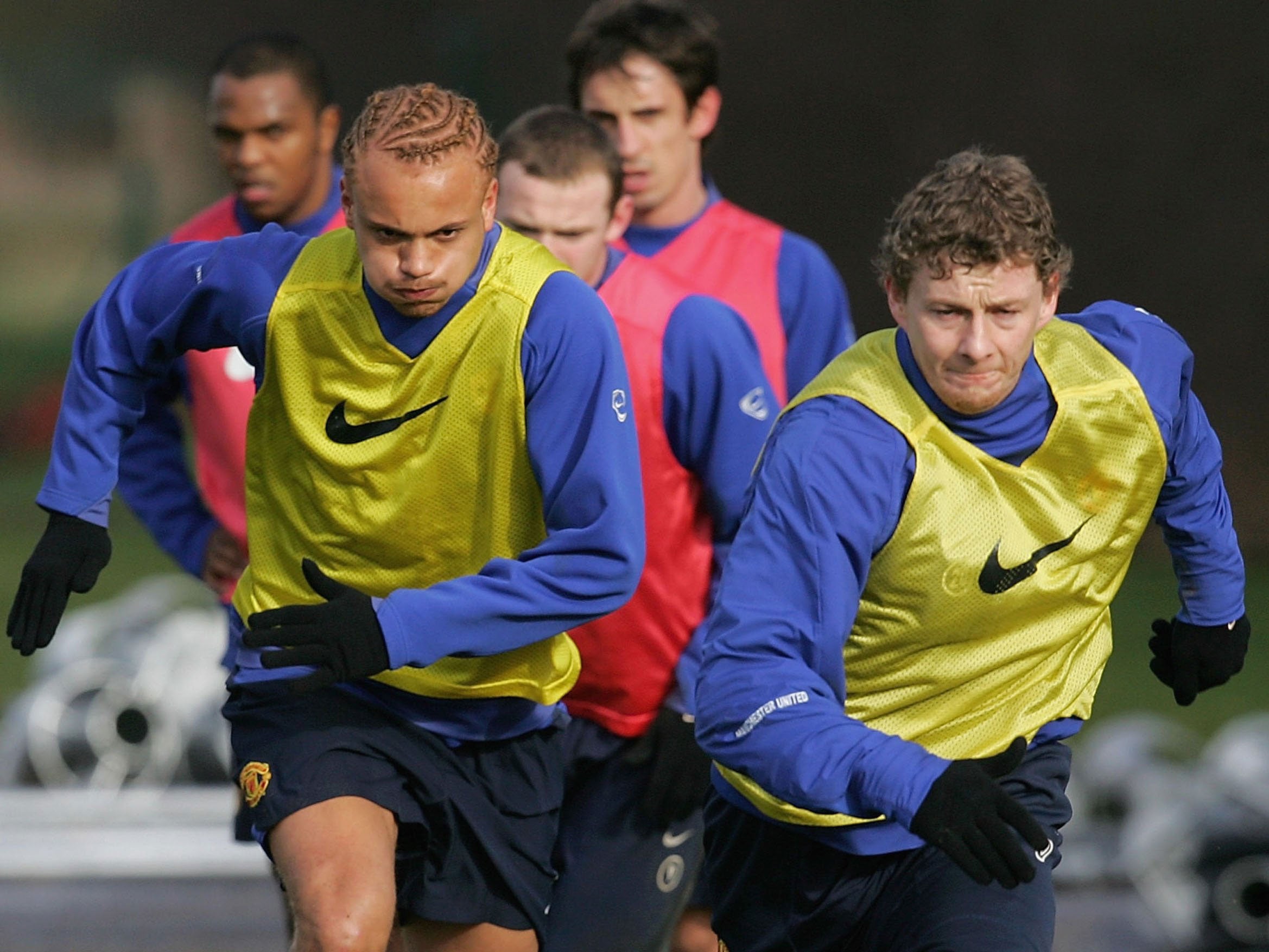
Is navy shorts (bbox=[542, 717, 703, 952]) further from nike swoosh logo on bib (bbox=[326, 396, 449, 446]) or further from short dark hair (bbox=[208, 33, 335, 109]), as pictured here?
short dark hair (bbox=[208, 33, 335, 109])

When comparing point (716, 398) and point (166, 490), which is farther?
point (166, 490)

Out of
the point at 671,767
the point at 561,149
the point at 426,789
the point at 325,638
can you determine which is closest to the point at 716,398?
the point at 561,149

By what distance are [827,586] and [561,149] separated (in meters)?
1.23

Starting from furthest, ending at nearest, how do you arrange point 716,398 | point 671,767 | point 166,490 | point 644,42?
1. point 644,42
2. point 166,490
3. point 671,767
4. point 716,398

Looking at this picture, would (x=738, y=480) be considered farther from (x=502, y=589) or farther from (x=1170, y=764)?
(x=1170, y=764)

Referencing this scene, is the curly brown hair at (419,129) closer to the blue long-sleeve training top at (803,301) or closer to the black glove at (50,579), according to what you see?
the black glove at (50,579)

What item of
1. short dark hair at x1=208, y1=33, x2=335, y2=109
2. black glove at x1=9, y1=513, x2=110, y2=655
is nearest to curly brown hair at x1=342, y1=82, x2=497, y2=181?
black glove at x1=9, y1=513, x2=110, y2=655

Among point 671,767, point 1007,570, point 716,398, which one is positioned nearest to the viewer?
point 1007,570

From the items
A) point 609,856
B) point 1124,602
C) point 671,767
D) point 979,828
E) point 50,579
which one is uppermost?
point 979,828

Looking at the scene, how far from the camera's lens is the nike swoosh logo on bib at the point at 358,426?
2.67 meters

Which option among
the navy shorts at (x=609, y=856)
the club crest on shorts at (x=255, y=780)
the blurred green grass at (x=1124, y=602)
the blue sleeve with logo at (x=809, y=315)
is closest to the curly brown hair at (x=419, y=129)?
the club crest on shorts at (x=255, y=780)

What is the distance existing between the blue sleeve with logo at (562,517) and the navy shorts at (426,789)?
0.84ft

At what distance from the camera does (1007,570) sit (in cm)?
250

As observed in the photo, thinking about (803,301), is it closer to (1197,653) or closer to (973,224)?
(1197,653)
